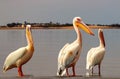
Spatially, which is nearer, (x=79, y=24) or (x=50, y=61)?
(x=79, y=24)

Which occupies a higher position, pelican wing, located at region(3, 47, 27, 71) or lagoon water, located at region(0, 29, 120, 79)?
pelican wing, located at region(3, 47, 27, 71)

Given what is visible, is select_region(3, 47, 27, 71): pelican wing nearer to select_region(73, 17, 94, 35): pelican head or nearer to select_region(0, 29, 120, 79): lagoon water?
select_region(0, 29, 120, 79): lagoon water

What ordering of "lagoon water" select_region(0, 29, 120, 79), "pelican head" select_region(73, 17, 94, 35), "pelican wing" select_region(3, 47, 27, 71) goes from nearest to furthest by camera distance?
"pelican wing" select_region(3, 47, 27, 71) → "pelican head" select_region(73, 17, 94, 35) → "lagoon water" select_region(0, 29, 120, 79)

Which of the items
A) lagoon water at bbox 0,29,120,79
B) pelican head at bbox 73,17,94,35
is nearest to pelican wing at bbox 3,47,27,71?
lagoon water at bbox 0,29,120,79

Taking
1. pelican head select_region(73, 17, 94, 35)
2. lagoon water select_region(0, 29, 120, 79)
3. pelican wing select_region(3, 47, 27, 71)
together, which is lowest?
lagoon water select_region(0, 29, 120, 79)

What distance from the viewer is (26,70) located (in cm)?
1812

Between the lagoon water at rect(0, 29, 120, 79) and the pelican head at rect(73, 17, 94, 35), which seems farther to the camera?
the lagoon water at rect(0, 29, 120, 79)

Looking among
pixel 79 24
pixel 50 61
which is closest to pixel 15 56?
pixel 79 24

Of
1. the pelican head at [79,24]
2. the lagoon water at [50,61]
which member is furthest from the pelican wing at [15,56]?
the pelican head at [79,24]

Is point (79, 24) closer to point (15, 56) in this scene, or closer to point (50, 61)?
point (15, 56)

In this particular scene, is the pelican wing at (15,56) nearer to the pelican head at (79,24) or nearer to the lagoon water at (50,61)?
the lagoon water at (50,61)

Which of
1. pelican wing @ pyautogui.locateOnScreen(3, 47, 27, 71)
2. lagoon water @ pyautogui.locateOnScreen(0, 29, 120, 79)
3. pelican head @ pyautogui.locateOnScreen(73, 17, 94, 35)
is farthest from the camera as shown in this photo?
lagoon water @ pyautogui.locateOnScreen(0, 29, 120, 79)

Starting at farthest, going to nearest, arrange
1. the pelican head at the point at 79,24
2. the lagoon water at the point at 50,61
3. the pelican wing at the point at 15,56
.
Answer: the lagoon water at the point at 50,61, the pelican head at the point at 79,24, the pelican wing at the point at 15,56

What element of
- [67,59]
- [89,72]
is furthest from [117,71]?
[67,59]
